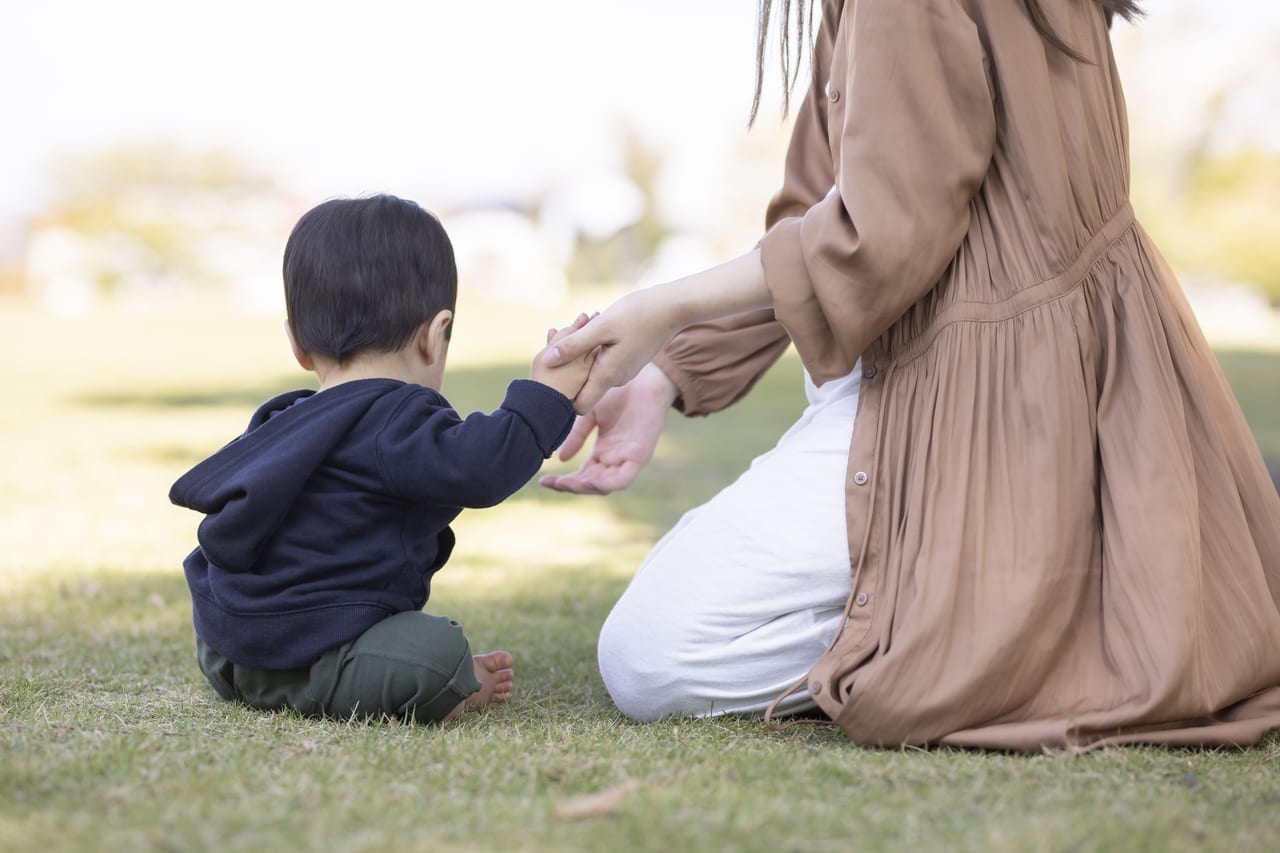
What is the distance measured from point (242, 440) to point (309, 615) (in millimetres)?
298

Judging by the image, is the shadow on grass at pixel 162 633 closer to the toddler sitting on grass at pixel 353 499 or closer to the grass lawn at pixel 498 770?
the grass lawn at pixel 498 770

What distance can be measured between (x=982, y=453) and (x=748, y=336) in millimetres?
658

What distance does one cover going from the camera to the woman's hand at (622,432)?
2250 millimetres

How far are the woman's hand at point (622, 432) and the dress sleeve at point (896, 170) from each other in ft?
1.77

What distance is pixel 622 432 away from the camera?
2299 millimetres

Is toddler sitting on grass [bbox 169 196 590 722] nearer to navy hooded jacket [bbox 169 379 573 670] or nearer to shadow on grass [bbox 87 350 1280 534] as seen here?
navy hooded jacket [bbox 169 379 573 670]

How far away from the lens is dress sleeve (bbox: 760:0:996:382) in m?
1.76

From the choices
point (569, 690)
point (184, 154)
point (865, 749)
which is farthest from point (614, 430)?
point (184, 154)

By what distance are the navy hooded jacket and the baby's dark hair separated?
0.11m

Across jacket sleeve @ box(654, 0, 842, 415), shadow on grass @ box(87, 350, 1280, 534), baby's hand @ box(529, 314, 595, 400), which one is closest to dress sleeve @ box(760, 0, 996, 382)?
baby's hand @ box(529, 314, 595, 400)

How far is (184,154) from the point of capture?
49.1 meters

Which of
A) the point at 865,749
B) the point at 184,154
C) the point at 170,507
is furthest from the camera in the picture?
the point at 184,154

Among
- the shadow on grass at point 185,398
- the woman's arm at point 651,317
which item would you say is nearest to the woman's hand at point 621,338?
the woman's arm at point 651,317

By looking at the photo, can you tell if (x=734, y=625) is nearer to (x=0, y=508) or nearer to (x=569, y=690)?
(x=569, y=690)
